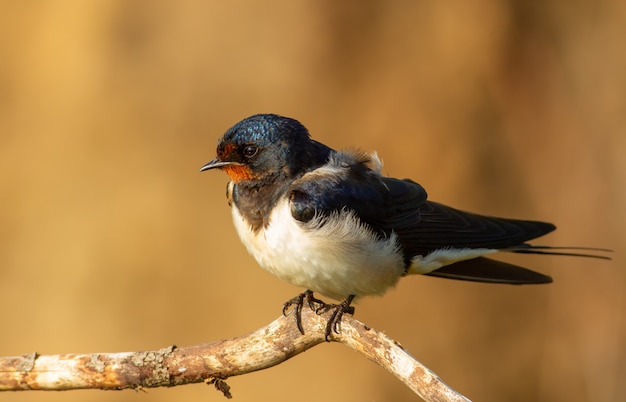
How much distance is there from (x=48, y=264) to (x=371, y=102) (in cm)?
166

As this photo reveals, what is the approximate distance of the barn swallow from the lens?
2516 millimetres

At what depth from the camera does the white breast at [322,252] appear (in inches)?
98.0

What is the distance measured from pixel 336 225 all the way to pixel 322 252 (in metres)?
0.10

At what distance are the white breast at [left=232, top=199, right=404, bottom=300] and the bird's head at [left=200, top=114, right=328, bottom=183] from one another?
111 mm

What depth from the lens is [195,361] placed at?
8.02 feet

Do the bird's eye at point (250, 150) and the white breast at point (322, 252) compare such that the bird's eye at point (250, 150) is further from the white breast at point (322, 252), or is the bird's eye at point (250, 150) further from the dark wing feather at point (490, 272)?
the dark wing feather at point (490, 272)

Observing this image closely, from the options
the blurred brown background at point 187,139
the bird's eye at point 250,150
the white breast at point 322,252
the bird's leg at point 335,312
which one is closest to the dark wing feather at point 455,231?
the white breast at point 322,252

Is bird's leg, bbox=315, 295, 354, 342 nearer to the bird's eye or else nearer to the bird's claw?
the bird's claw

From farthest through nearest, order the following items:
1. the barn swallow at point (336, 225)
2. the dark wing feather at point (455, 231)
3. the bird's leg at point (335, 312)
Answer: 1. the dark wing feather at point (455, 231)
2. the barn swallow at point (336, 225)
3. the bird's leg at point (335, 312)

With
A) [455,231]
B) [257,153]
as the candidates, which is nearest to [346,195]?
[257,153]

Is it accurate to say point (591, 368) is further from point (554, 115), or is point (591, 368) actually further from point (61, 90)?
point (61, 90)

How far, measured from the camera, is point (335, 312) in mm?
2469

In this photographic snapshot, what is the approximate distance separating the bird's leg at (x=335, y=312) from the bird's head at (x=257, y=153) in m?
0.38

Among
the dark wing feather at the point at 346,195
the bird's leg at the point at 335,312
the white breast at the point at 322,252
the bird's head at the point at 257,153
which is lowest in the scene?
the bird's leg at the point at 335,312
